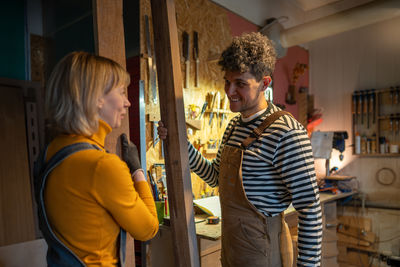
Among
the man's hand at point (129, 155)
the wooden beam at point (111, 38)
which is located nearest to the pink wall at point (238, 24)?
the wooden beam at point (111, 38)

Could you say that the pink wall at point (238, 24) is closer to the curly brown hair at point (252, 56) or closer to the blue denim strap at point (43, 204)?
the curly brown hair at point (252, 56)

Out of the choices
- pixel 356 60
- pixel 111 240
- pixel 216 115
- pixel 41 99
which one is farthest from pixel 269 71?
pixel 356 60

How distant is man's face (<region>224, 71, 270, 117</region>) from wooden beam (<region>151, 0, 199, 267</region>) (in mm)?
298

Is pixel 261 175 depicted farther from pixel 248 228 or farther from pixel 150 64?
pixel 150 64

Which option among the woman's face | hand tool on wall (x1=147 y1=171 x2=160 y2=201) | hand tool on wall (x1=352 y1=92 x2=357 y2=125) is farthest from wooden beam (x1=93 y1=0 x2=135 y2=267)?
hand tool on wall (x1=352 y1=92 x2=357 y2=125)

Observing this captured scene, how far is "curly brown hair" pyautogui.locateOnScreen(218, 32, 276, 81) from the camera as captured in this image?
1.33m

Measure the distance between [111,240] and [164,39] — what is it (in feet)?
2.66

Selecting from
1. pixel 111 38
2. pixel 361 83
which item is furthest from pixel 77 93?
pixel 361 83

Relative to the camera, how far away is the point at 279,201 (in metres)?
1.29

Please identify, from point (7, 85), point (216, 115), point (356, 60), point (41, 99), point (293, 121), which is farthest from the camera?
point (356, 60)

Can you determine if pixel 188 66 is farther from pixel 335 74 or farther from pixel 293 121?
pixel 335 74

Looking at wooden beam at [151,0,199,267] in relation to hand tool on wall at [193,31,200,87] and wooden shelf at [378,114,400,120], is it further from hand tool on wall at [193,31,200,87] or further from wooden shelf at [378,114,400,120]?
wooden shelf at [378,114,400,120]

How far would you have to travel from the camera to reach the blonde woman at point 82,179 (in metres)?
0.78

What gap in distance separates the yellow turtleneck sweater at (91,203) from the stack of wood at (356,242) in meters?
3.96
